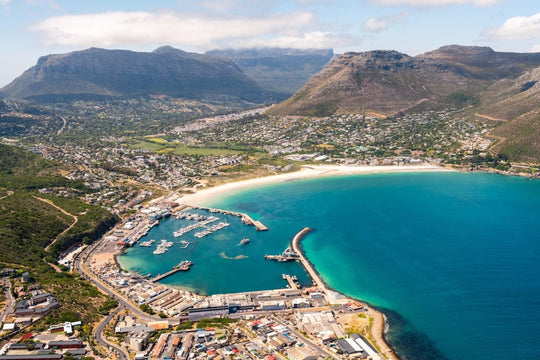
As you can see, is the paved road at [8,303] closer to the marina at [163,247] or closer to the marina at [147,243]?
the marina at [163,247]

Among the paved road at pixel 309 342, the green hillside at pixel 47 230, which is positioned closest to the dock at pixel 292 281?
the paved road at pixel 309 342

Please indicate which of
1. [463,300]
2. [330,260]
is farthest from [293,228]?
[463,300]

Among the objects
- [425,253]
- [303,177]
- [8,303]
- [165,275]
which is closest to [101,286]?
[165,275]

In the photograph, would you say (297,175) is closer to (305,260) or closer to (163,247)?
(163,247)

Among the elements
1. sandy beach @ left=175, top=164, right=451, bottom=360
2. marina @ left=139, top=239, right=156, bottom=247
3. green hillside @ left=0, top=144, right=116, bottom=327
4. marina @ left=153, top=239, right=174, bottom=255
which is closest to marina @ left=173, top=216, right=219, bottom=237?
marina @ left=153, top=239, right=174, bottom=255

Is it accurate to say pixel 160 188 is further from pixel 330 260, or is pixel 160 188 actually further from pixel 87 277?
pixel 330 260

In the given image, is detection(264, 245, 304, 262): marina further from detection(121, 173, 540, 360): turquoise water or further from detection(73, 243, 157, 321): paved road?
detection(73, 243, 157, 321): paved road
